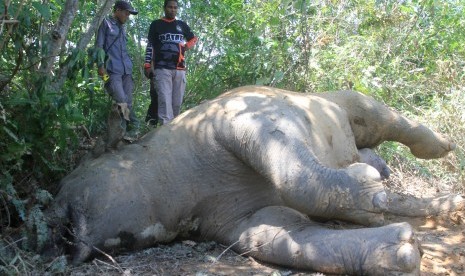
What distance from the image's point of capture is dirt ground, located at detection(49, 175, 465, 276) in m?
3.44

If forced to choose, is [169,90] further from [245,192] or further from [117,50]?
[245,192]

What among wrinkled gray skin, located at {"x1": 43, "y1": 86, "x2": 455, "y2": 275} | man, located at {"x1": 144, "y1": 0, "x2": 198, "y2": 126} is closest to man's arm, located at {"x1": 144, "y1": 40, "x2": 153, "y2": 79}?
man, located at {"x1": 144, "y1": 0, "x2": 198, "y2": 126}

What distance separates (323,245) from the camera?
11.4 feet

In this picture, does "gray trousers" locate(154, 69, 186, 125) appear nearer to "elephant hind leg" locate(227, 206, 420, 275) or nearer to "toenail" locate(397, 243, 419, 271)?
"elephant hind leg" locate(227, 206, 420, 275)

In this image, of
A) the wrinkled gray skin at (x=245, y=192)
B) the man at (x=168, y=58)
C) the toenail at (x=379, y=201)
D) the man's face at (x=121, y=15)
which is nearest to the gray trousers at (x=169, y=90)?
the man at (x=168, y=58)

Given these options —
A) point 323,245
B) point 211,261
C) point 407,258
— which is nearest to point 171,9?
point 211,261

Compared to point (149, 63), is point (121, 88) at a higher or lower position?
lower

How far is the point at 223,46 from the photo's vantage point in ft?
27.2

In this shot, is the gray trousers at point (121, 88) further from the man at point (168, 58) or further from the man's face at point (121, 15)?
the man's face at point (121, 15)

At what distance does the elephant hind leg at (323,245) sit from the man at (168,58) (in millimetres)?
2892

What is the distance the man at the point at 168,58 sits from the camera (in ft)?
21.4

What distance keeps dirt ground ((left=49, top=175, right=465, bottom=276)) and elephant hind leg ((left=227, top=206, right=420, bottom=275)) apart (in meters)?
0.09

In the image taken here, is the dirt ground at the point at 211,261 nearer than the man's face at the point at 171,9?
Yes

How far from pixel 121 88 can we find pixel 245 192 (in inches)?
103
